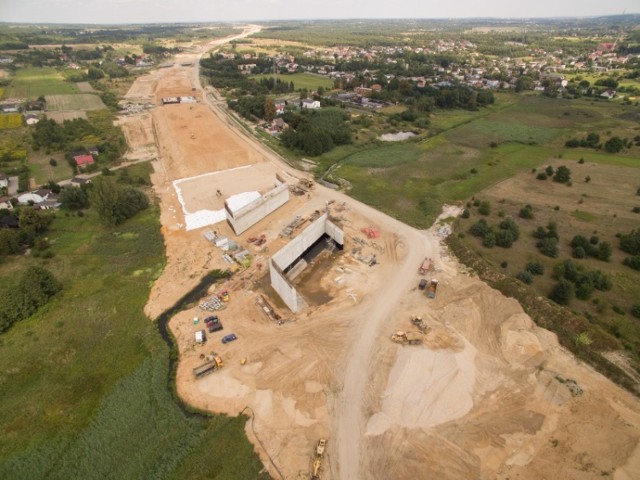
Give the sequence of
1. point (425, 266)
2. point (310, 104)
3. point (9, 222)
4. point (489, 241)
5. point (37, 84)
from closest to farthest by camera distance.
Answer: point (425, 266) < point (489, 241) < point (9, 222) < point (310, 104) < point (37, 84)

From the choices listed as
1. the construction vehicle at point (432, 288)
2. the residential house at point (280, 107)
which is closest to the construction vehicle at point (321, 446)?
the construction vehicle at point (432, 288)

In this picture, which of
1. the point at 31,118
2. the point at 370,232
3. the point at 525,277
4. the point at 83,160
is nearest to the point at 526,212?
the point at 525,277

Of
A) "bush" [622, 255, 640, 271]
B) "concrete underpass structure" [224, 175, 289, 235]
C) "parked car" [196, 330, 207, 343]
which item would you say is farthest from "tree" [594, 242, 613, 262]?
"parked car" [196, 330, 207, 343]

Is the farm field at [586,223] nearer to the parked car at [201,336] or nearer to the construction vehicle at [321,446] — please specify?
the construction vehicle at [321,446]

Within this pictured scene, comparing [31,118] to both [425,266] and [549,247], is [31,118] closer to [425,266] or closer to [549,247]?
A: [425,266]

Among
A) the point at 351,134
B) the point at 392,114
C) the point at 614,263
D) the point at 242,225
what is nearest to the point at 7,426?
the point at 242,225

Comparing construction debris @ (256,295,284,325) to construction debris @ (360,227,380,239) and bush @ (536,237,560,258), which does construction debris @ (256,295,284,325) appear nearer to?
construction debris @ (360,227,380,239)
